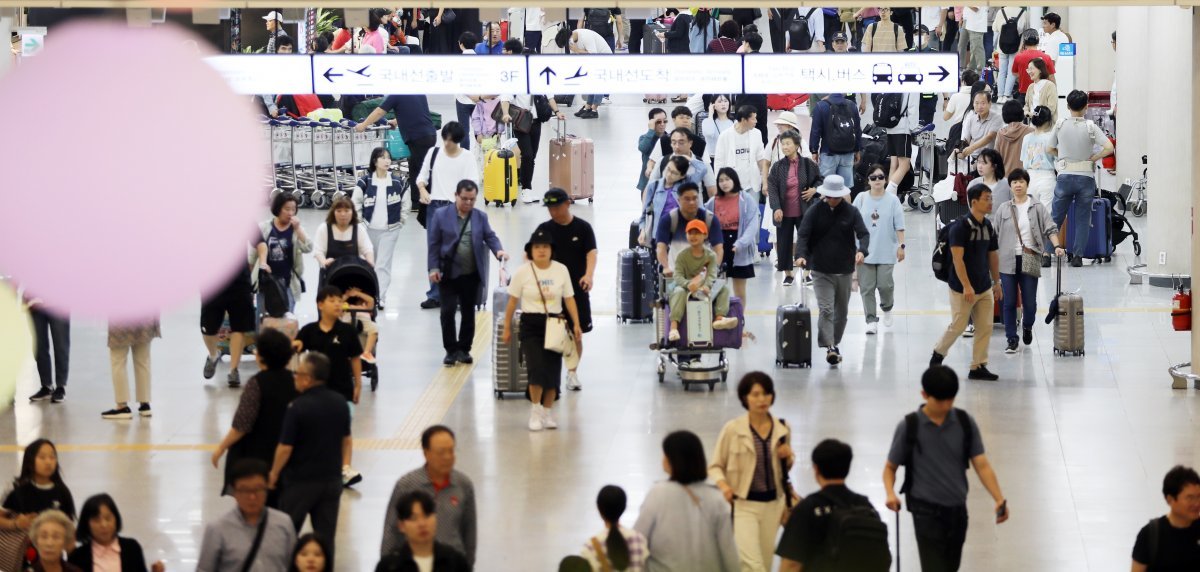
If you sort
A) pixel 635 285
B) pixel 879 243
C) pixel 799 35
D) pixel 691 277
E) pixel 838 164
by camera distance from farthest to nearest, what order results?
pixel 799 35 → pixel 838 164 → pixel 635 285 → pixel 879 243 → pixel 691 277

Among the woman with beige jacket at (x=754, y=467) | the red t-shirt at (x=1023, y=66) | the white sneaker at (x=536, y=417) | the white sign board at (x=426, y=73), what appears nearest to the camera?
the woman with beige jacket at (x=754, y=467)

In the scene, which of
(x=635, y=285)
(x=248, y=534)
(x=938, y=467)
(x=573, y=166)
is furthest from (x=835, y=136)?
(x=248, y=534)

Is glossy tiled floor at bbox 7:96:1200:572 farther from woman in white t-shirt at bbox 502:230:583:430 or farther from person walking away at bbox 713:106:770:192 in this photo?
person walking away at bbox 713:106:770:192

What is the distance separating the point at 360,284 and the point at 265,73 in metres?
2.46

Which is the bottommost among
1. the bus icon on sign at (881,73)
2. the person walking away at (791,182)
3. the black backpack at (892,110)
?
the person walking away at (791,182)

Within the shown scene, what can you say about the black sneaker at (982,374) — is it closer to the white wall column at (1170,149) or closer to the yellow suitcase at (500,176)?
the white wall column at (1170,149)

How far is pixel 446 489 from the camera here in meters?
7.86

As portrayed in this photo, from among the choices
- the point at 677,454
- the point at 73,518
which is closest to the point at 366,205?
the point at 73,518

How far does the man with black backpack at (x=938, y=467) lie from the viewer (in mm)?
8320

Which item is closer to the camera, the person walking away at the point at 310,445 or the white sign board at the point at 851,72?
the person walking away at the point at 310,445

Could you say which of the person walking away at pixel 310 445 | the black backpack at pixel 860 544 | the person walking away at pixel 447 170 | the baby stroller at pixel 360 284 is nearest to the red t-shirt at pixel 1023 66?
the person walking away at pixel 447 170

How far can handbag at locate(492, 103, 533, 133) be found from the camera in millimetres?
23062

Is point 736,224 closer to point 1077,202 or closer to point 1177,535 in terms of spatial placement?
point 1077,202

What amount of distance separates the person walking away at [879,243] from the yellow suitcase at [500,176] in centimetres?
788
